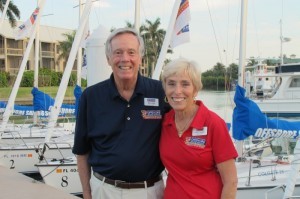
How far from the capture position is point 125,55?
2.76 meters

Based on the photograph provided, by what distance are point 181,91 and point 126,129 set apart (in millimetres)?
469

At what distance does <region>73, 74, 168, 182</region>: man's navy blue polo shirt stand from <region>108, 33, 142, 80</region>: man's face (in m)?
0.14

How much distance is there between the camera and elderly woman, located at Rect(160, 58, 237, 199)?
8.41ft

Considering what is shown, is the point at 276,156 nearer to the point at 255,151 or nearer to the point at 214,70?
the point at 255,151

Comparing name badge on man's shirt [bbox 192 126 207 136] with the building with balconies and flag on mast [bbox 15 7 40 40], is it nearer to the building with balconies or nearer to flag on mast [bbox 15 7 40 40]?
flag on mast [bbox 15 7 40 40]

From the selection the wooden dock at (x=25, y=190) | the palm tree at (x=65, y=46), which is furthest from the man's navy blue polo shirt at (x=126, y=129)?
the palm tree at (x=65, y=46)

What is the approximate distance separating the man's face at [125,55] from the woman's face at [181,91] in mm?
293

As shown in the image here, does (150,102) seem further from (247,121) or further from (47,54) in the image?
(47,54)

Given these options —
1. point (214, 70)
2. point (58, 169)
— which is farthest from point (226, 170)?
point (214, 70)

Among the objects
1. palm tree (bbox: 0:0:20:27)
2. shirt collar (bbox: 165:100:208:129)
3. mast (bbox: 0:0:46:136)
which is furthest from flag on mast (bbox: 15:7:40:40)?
palm tree (bbox: 0:0:20:27)

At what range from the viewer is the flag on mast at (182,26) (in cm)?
746

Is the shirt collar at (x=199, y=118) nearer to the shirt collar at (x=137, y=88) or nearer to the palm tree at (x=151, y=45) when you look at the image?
the shirt collar at (x=137, y=88)

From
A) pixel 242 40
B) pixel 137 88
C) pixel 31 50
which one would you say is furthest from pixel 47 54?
pixel 137 88

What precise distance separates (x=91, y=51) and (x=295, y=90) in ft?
42.1
